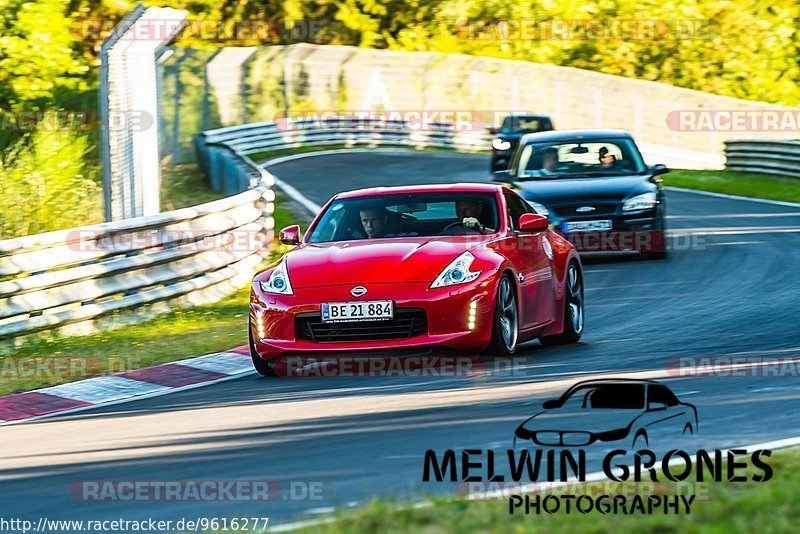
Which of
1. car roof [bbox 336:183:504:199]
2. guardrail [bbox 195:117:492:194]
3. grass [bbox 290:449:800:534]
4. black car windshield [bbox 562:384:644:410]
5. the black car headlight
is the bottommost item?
guardrail [bbox 195:117:492:194]

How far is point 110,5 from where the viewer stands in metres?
52.0

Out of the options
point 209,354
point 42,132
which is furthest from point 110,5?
point 209,354

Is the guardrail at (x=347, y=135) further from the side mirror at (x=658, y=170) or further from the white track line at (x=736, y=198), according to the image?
the side mirror at (x=658, y=170)

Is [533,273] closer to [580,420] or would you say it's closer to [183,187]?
[580,420]

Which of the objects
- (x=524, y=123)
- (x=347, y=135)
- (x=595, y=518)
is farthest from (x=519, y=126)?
(x=595, y=518)

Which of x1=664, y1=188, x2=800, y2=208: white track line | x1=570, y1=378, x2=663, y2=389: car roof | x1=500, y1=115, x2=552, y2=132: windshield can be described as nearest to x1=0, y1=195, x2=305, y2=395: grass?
x1=570, y1=378, x2=663, y2=389: car roof

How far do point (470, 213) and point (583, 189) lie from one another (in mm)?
6447

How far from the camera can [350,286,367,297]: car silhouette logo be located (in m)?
10.3

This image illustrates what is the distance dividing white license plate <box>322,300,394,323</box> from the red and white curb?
104cm

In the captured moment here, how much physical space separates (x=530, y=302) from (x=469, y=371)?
126 centimetres

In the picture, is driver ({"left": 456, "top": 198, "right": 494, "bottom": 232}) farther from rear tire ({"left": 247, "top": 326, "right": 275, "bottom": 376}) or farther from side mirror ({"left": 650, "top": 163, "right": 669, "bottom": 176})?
side mirror ({"left": 650, "top": 163, "right": 669, "bottom": 176})

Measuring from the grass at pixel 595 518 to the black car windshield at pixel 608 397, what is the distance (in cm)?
229

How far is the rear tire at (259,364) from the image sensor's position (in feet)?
35.1

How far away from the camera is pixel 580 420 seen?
7.81 metres
